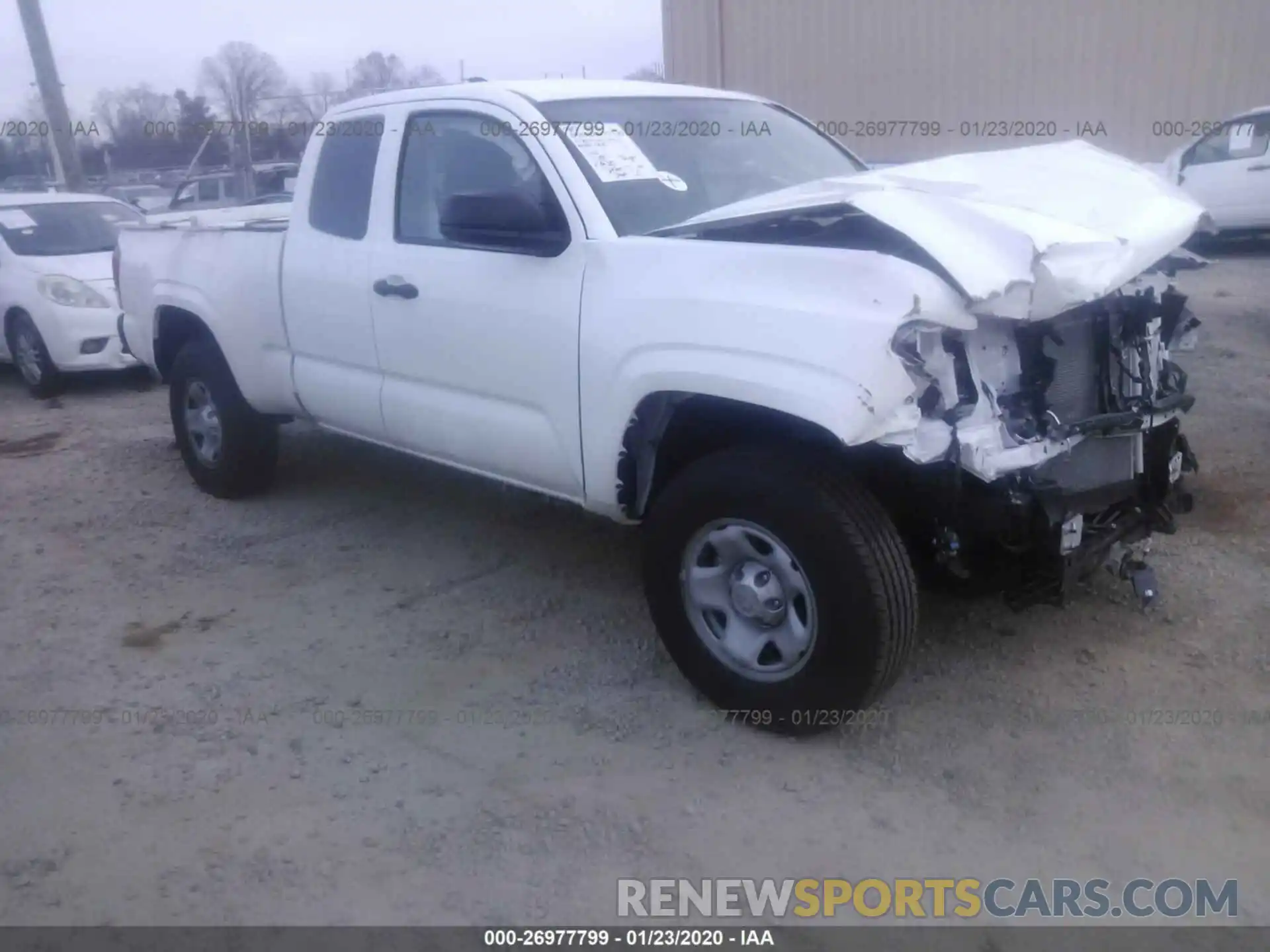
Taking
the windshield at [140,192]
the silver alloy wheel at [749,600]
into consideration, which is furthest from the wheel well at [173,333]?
the windshield at [140,192]

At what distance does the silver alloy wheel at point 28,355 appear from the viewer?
359 inches

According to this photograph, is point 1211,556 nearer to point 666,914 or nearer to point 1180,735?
point 1180,735

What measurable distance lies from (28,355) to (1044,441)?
335 inches

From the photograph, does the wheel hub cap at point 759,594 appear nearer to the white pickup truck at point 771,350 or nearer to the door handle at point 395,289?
the white pickup truck at point 771,350

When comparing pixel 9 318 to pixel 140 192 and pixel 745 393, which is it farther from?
pixel 140 192

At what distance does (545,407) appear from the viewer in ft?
12.9

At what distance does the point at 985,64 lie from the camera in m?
16.9

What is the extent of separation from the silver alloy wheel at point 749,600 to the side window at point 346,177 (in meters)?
2.14

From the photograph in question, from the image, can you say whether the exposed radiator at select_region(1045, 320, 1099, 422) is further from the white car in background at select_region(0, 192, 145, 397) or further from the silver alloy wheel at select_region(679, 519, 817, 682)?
the white car in background at select_region(0, 192, 145, 397)

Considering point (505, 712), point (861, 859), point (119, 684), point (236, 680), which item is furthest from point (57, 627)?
point (861, 859)

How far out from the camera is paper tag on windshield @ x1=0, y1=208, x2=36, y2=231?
951 centimetres

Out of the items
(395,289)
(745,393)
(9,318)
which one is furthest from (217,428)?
(9,318)

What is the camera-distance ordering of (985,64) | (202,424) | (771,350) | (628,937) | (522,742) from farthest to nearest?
(985,64), (202,424), (522,742), (771,350), (628,937)

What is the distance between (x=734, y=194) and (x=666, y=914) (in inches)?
100
